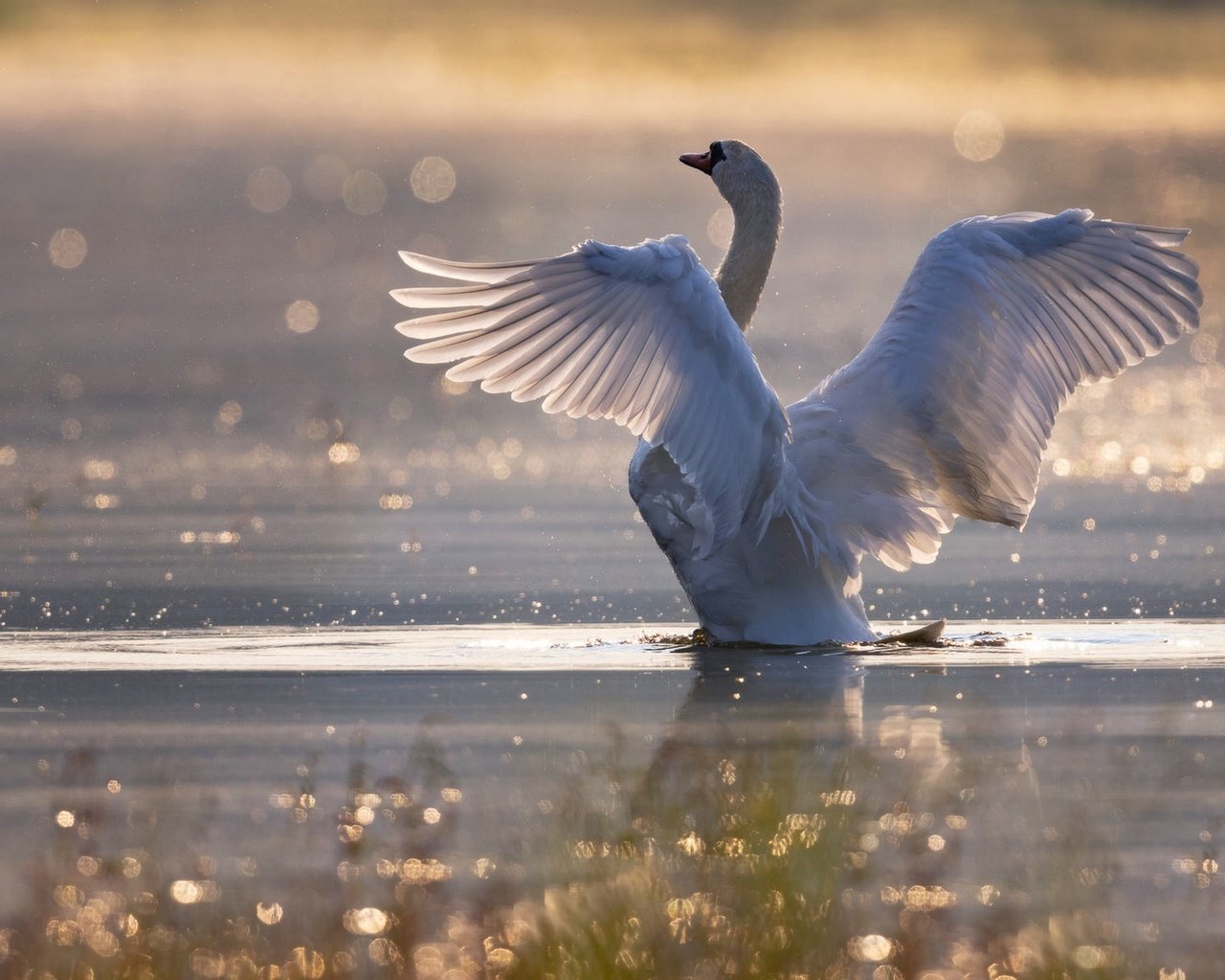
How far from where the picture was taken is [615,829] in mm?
5633

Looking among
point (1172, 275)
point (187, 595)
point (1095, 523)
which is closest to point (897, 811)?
point (1172, 275)

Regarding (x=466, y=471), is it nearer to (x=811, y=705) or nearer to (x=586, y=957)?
(x=811, y=705)

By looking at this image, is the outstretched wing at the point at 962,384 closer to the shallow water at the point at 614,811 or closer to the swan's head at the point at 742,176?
the shallow water at the point at 614,811

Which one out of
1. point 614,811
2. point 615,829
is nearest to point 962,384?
point 614,811

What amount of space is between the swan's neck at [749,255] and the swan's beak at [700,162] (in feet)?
1.45

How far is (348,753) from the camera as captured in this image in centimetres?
723

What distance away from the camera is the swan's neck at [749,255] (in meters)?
11.0

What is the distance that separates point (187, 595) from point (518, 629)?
75.5 inches

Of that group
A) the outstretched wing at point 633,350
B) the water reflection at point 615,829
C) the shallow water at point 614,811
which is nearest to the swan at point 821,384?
the outstretched wing at point 633,350

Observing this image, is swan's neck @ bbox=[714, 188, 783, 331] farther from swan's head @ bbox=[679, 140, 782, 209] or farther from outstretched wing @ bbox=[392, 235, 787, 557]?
outstretched wing @ bbox=[392, 235, 787, 557]

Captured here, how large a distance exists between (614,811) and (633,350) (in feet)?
11.0

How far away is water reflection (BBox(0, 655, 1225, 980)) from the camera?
194 inches

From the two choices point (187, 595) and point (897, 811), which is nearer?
point (897, 811)

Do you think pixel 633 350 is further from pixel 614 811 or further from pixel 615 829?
pixel 615 829
